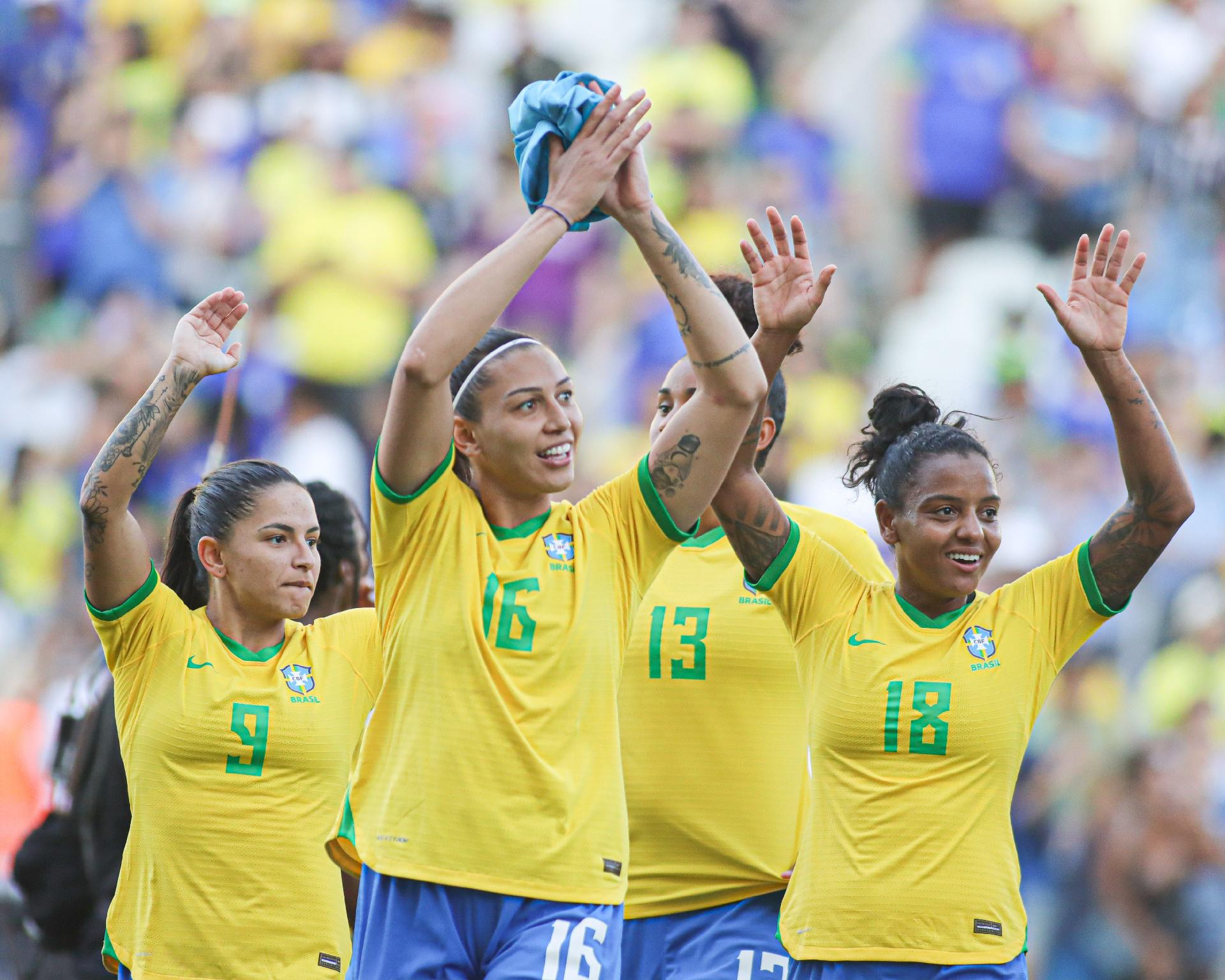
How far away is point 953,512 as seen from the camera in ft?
13.1

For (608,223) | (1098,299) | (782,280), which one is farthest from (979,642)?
(608,223)

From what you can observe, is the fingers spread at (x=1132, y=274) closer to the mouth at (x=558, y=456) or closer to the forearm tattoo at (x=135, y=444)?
the mouth at (x=558, y=456)

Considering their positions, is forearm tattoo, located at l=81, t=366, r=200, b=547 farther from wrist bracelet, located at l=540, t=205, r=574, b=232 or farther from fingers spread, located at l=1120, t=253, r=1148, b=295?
fingers spread, located at l=1120, t=253, r=1148, b=295

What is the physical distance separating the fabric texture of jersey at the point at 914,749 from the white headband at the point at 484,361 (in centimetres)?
83

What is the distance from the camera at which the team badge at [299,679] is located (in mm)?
4133

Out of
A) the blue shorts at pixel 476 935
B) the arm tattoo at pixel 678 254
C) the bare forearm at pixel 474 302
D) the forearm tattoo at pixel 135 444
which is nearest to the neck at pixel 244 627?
the forearm tattoo at pixel 135 444

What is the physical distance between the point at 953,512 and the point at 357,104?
8690 millimetres

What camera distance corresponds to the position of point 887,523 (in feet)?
13.6

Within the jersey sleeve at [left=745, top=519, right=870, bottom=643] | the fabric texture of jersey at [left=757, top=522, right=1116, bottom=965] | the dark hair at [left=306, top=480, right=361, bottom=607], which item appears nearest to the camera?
the fabric texture of jersey at [left=757, top=522, right=1116, bottom=965]


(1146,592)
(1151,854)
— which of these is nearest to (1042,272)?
(1146,592)

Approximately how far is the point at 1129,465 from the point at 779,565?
0.89m

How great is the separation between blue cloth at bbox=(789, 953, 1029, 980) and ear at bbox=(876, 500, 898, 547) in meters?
1.04

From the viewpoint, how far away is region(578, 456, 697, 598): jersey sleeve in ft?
12.0

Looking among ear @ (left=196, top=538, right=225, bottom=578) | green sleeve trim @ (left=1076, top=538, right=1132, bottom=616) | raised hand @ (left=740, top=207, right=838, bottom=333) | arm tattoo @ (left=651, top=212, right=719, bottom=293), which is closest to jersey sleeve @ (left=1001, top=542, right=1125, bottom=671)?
green sleeve trim @ (left=1076, top=538, right=1132, bottom=616)
